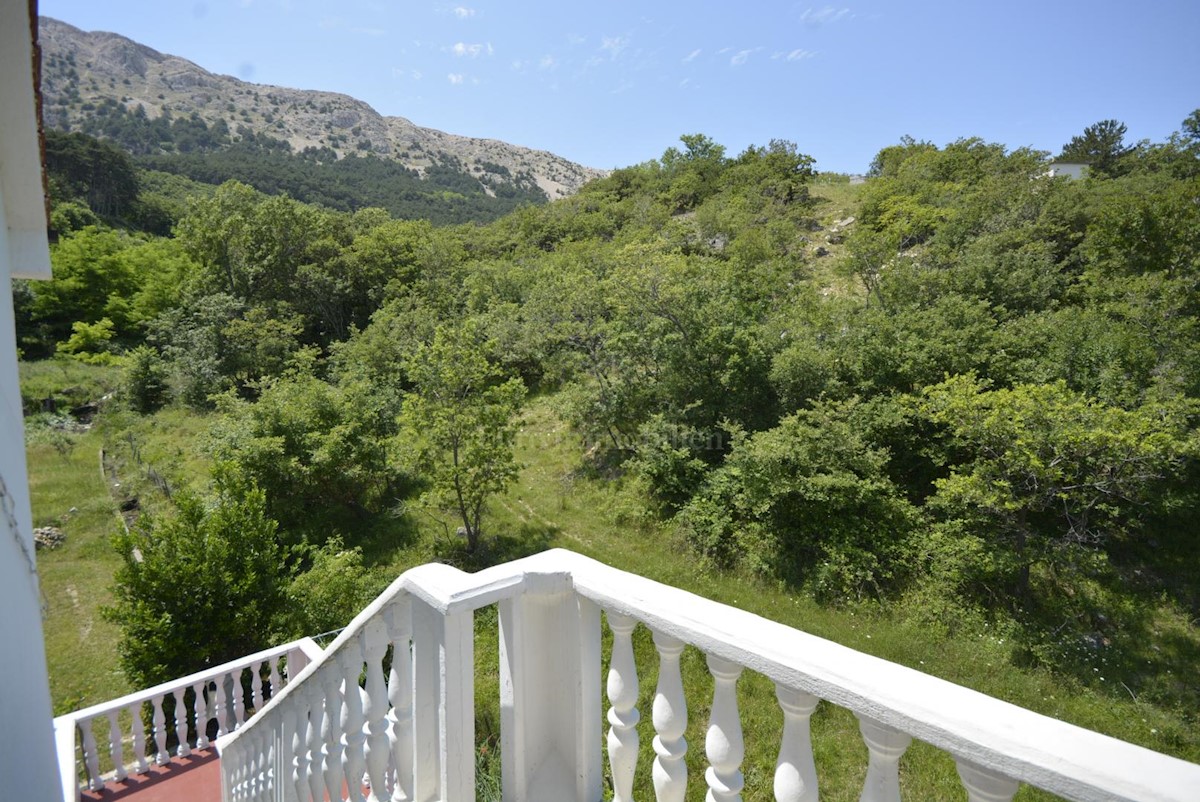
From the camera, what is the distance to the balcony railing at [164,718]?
14.8ft

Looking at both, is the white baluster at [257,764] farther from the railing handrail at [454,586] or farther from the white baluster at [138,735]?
the white baluster at [138,735]

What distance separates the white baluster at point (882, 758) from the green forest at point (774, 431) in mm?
6398

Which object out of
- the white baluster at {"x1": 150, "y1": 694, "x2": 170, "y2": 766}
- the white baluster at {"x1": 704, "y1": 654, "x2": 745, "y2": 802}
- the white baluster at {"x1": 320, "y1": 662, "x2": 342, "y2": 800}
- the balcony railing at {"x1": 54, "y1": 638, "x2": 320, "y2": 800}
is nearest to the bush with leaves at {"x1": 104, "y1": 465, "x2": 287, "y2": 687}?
the balcony railing at {"x1": 54, "y1": 638, "x2": 320, "y2": 800}

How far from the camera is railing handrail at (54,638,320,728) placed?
4.56 m

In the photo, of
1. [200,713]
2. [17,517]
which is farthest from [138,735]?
[17,517]

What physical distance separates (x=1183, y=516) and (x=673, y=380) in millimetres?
8800

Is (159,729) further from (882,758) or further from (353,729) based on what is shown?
(882,758)

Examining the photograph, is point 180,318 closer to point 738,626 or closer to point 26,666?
point 26,666

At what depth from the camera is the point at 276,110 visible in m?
133

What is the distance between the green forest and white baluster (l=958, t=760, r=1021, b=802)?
656 cm

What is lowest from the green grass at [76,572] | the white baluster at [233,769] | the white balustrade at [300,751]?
the green grass at [76,572]

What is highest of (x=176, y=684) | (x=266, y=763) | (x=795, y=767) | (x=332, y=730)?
(x=795, y=767)

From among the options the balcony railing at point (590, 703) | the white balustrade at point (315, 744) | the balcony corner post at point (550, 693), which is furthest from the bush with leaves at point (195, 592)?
the balcony corner post at point (550, 693)

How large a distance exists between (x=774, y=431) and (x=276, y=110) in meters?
164
